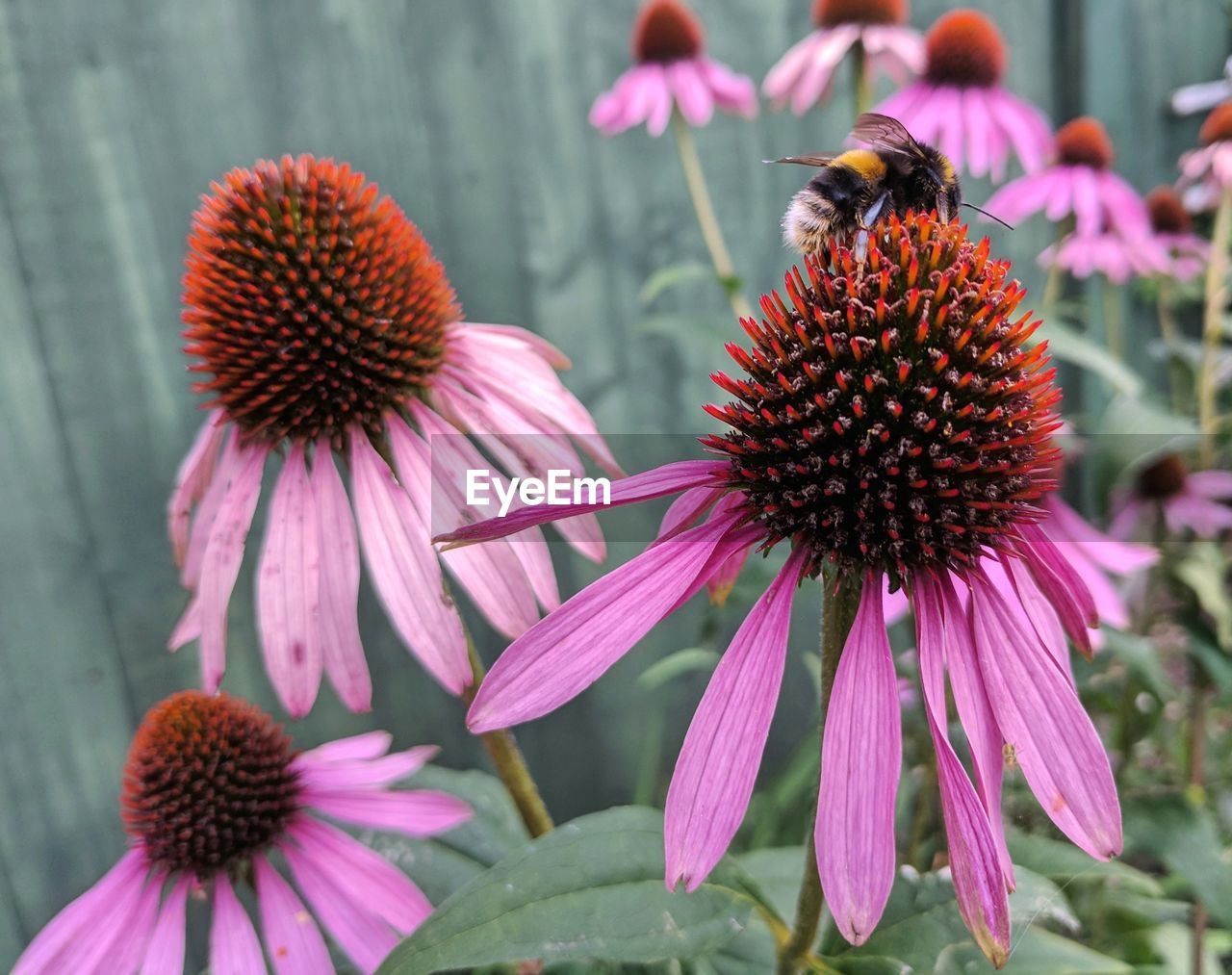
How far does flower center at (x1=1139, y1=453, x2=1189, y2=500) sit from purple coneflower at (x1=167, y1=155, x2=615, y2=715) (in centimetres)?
101

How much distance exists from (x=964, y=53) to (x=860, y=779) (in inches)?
42.8

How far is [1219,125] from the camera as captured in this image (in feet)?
4.11

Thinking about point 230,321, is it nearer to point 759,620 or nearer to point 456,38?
point 759,620

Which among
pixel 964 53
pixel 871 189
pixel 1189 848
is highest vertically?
pixel 964 53

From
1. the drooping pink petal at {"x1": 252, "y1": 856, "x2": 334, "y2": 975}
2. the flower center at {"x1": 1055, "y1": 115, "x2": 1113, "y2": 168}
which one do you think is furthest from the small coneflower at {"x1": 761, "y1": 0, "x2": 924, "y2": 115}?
the drooping pink petal at {"x1": 252, "y1": 856, "x2": 334, "y2": 975}

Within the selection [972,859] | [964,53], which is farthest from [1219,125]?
[972,859]

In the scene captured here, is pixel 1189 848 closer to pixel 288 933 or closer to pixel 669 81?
pixel 288 933

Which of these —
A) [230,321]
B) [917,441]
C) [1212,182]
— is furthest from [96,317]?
[1212,182]

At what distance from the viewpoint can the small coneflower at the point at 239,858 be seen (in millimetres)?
615

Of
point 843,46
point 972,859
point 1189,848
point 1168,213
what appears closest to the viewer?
point 972,859

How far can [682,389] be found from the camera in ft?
4.38

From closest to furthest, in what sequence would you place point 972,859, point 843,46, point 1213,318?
point 972,859 < point 843,46 < point 1213,318

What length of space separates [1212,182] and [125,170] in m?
1.47

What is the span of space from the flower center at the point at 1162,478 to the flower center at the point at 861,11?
73 cm
